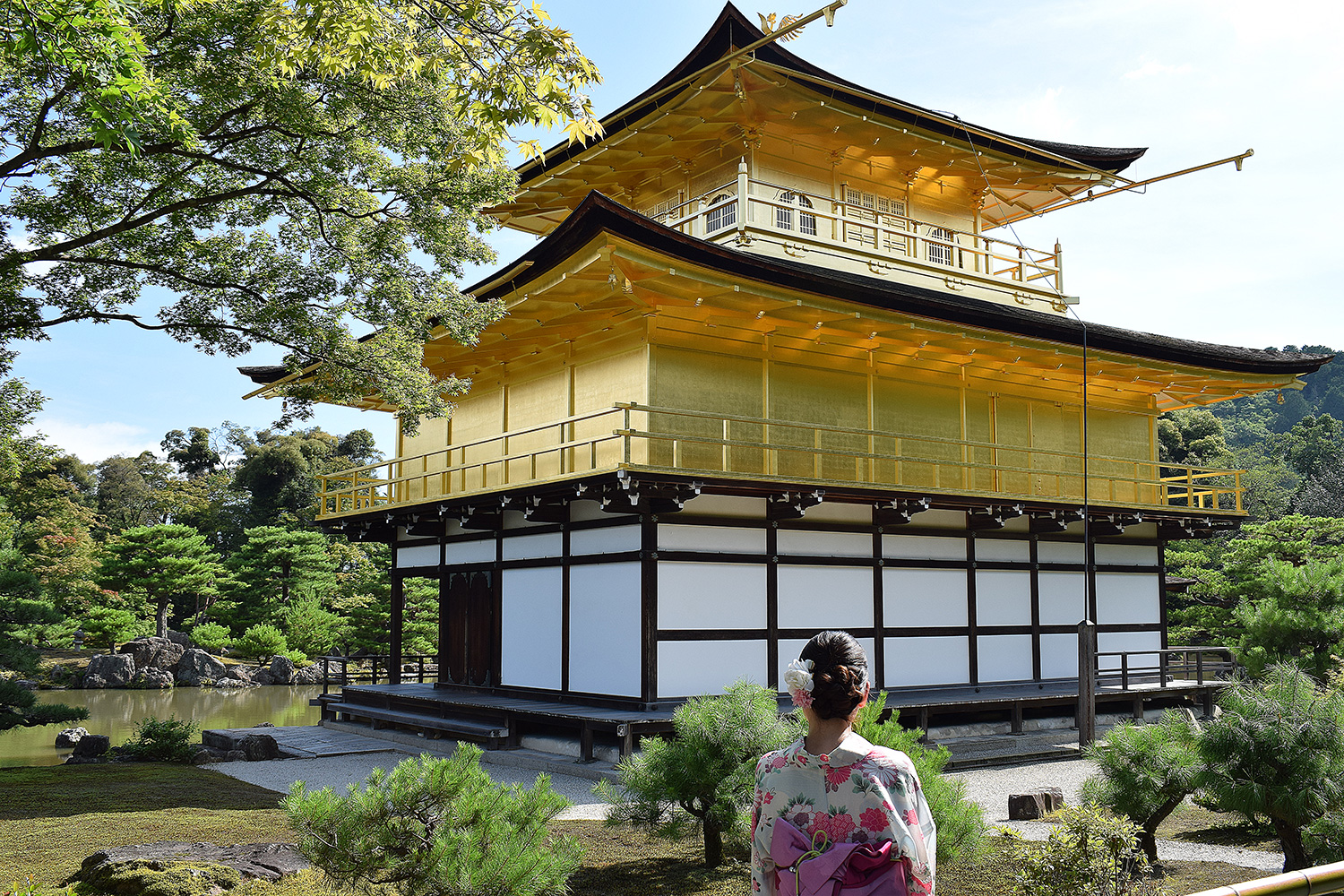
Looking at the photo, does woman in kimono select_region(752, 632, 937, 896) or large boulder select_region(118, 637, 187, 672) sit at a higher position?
woman in kimono select_region(752, 632, 937, 896)

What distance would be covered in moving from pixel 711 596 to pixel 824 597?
202 cm

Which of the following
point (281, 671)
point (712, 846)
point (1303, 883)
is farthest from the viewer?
point (281, 671)

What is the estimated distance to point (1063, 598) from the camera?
17344 millimetres

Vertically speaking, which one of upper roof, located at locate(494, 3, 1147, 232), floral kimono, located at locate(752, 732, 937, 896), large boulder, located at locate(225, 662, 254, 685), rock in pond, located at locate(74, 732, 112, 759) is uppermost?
upper roof, located at locate(494, 3, 1147, 232)

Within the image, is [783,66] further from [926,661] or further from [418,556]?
[418,556]

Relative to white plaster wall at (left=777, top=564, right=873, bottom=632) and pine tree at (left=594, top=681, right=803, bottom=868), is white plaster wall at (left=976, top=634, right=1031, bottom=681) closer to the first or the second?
white plaster wall at (left=777, top=564, right=873, bottom=632)

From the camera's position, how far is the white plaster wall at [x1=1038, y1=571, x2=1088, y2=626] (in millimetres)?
17109

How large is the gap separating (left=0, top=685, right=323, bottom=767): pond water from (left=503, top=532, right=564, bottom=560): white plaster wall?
278 inches

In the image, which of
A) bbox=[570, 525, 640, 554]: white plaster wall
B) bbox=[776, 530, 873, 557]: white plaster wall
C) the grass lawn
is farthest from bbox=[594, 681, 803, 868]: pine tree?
bbox=[776, 530, 873, 557]: white plaster wall

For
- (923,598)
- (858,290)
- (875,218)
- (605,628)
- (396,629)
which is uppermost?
(875,218)

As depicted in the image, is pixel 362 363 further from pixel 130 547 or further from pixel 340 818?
pixel 130 547

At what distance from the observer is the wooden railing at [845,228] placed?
626 inches

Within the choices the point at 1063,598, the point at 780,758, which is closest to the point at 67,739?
the point at 1063,598

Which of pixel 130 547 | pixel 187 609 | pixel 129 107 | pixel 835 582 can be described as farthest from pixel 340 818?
pixel 187 609
